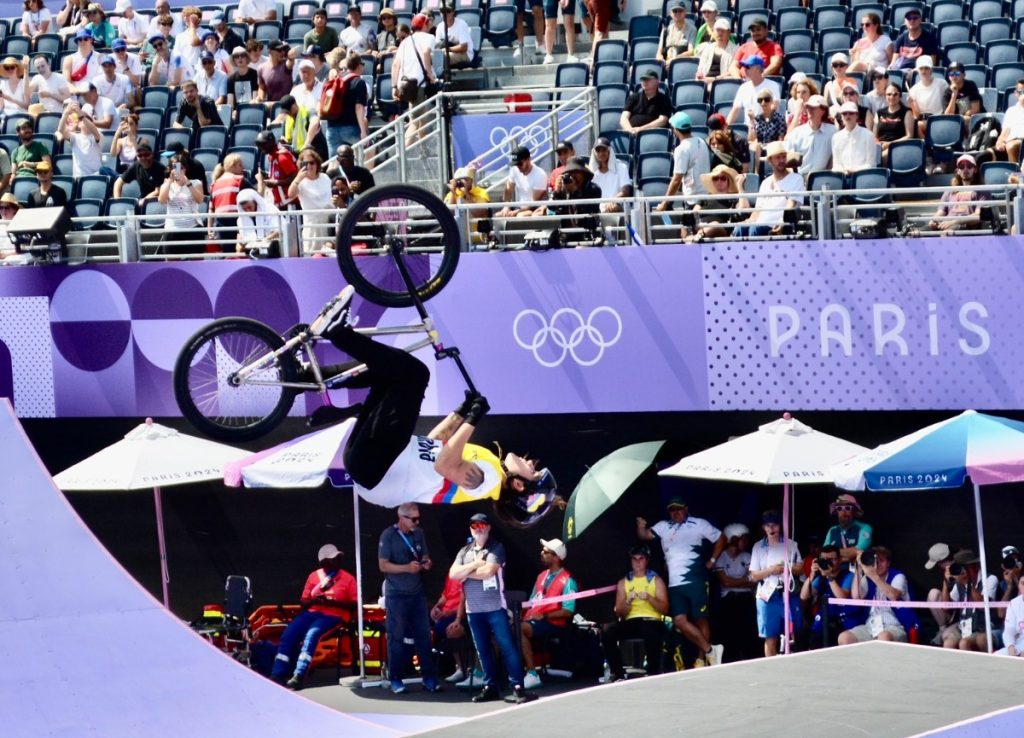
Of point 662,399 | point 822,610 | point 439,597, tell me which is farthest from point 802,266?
point 439,597

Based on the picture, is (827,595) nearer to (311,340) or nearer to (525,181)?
(525,181)

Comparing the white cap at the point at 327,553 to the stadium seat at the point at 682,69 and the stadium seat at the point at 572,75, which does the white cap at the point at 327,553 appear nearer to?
the stadium seat at the point at 572,75

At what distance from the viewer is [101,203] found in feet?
60.8

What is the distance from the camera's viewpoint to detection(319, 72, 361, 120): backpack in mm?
18266

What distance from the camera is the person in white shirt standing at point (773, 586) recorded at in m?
14.7

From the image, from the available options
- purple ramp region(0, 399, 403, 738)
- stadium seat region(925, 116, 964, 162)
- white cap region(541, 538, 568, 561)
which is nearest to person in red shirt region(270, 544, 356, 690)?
white cap region(541, 538, 568, 561)

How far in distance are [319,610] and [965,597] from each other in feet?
19.4

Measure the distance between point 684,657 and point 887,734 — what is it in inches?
223

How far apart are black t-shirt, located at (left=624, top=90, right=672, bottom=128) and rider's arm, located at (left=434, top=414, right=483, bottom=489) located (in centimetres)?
707

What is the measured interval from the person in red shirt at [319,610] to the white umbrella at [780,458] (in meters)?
3.43

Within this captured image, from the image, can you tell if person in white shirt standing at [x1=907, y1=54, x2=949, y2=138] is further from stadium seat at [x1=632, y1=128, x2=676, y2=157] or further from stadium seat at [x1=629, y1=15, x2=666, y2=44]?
stadium seat at [x1=629, y1=15, x2=666, y2=44]

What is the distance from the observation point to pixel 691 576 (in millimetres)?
15141

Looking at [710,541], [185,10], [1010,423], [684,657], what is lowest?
[684,657]

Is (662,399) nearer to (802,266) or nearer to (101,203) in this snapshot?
(802,266)
